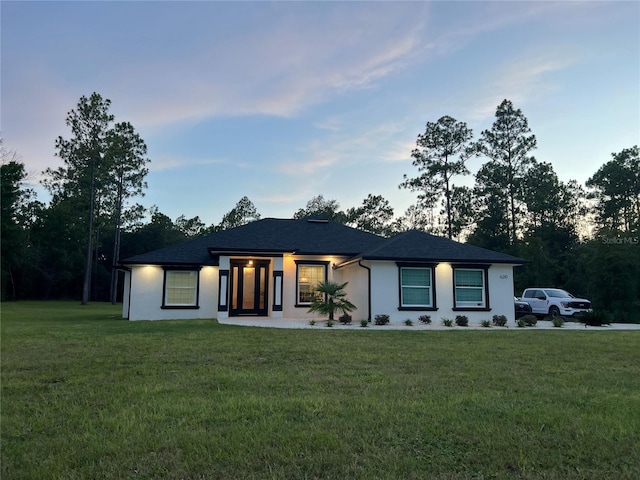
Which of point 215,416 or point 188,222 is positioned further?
point 188,222

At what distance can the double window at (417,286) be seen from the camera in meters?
15.9

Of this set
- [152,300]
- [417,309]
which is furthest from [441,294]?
[152,300]

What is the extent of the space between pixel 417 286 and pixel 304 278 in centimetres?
506

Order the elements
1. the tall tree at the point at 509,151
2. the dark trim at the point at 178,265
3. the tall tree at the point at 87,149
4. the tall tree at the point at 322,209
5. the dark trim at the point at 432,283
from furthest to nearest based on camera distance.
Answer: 1. the tall tree at the point at 322,209
2. the tall tree at the point at 509,151
3. the tall tree at the point at 87,149
4. the dark trim at the point at 178,265
5. the dark trim at the point at 432,283

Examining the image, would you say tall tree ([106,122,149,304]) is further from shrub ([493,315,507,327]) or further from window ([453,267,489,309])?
shrub ([493,315,507,327])

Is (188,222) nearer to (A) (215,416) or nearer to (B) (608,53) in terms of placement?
(B) (608,53)

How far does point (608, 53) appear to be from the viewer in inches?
493

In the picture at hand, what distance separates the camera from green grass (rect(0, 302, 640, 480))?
290 cm

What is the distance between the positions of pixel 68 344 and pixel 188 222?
161 ft

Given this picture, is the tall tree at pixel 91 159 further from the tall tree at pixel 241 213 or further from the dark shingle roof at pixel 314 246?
the dark shingle roof at pixel 314 246

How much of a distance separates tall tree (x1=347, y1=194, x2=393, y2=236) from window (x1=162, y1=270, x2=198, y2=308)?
29733 mm

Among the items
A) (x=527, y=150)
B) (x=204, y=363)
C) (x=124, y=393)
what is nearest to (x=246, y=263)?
(x=204, y=363)

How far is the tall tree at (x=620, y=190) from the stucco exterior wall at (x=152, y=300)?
120 feet

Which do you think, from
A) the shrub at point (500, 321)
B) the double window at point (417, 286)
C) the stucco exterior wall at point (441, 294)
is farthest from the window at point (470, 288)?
the double window at point (417, 286)
